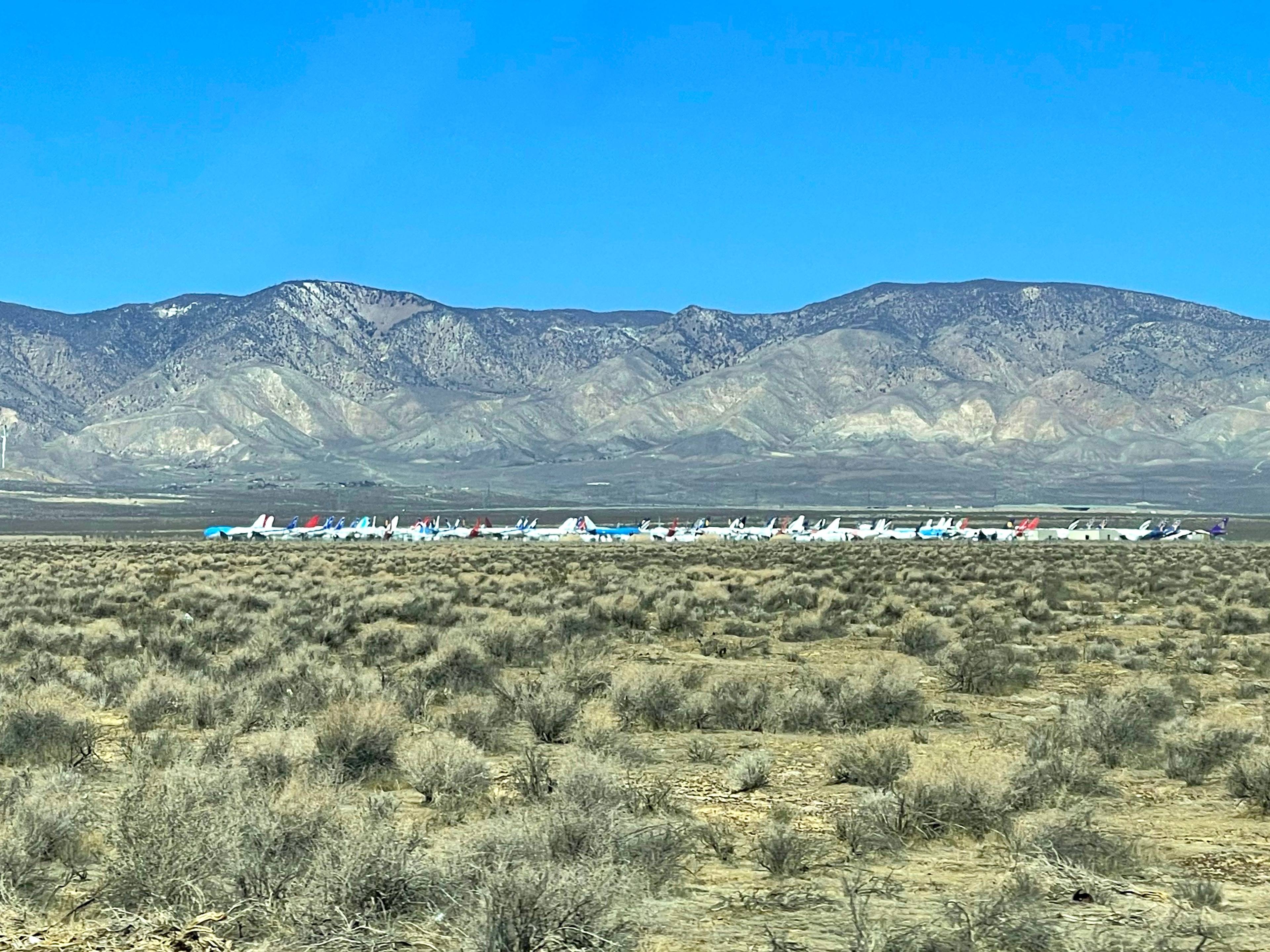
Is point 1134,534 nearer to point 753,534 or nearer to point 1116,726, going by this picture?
point 753,534

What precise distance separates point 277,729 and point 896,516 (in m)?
139

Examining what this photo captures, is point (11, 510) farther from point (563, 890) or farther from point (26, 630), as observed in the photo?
point (563, 890)

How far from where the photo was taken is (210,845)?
8.24 meters

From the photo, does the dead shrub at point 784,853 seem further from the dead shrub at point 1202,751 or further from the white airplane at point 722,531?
the white airplane at point 722,531

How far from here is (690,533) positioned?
306 feet

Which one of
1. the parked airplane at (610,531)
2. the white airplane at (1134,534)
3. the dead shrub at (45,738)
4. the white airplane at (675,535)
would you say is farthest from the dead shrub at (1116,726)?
the white airplane at (1134,534)

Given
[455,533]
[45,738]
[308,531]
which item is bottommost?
[308,531]

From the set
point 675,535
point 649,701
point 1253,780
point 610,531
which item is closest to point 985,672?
point 649,701

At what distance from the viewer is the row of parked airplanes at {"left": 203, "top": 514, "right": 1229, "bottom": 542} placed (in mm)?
92750

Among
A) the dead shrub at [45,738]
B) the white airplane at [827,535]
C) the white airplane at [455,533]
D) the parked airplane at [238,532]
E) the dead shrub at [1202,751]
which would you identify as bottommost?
the parked airplane at [238,532]

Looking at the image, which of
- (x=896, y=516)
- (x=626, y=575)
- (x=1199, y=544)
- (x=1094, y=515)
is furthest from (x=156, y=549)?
(x=1094, y=515)

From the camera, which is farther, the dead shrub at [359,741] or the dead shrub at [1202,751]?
the dead shrub at [1202,751]

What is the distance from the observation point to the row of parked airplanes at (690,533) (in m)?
92.8

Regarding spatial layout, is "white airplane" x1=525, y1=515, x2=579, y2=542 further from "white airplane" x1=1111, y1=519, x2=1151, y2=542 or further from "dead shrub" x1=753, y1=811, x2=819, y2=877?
"dead shrub" x1=753, y1=811, x2=819, y2=877
